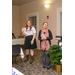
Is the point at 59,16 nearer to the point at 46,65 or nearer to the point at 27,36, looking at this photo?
the point at 27,36

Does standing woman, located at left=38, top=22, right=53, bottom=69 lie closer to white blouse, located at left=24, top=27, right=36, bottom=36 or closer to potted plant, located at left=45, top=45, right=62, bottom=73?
potted plant, located at left=45, top=45, right=62, bottom=73

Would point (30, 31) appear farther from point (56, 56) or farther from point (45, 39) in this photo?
point (56, 56)

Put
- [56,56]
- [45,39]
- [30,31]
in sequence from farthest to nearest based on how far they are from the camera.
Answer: [30,31] → [45,39] → [56,56]

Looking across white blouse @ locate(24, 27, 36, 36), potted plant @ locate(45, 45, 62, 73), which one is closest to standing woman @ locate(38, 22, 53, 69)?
potted plant @ locate(45, 45, 62, 73)

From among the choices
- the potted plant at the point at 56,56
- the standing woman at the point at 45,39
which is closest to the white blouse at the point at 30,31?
the standing woman at the point at 45,39

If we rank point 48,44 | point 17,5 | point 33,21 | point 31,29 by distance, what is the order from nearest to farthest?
point 48,44 < point 31,29 < point 33,21 < point 17,5

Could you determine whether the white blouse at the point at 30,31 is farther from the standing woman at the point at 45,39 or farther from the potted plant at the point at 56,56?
the potted plant at the point at 56,56

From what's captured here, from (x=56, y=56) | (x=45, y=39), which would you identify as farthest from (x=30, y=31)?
(x=56, y=56)

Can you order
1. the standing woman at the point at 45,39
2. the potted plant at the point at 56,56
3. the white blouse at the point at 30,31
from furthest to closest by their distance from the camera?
1. the white blouse at the point at 30,31
2. the standing woman at the point at 45,39
3. the potted plant at the point at 56,56

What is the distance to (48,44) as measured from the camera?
3.49 meters

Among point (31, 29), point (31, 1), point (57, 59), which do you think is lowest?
point (57, 59)

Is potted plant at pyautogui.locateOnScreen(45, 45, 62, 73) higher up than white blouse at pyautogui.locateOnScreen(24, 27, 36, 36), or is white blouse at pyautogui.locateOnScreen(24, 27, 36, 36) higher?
white blouse at pyautogui.locateOnScreen(24, 27, 36, 36)
